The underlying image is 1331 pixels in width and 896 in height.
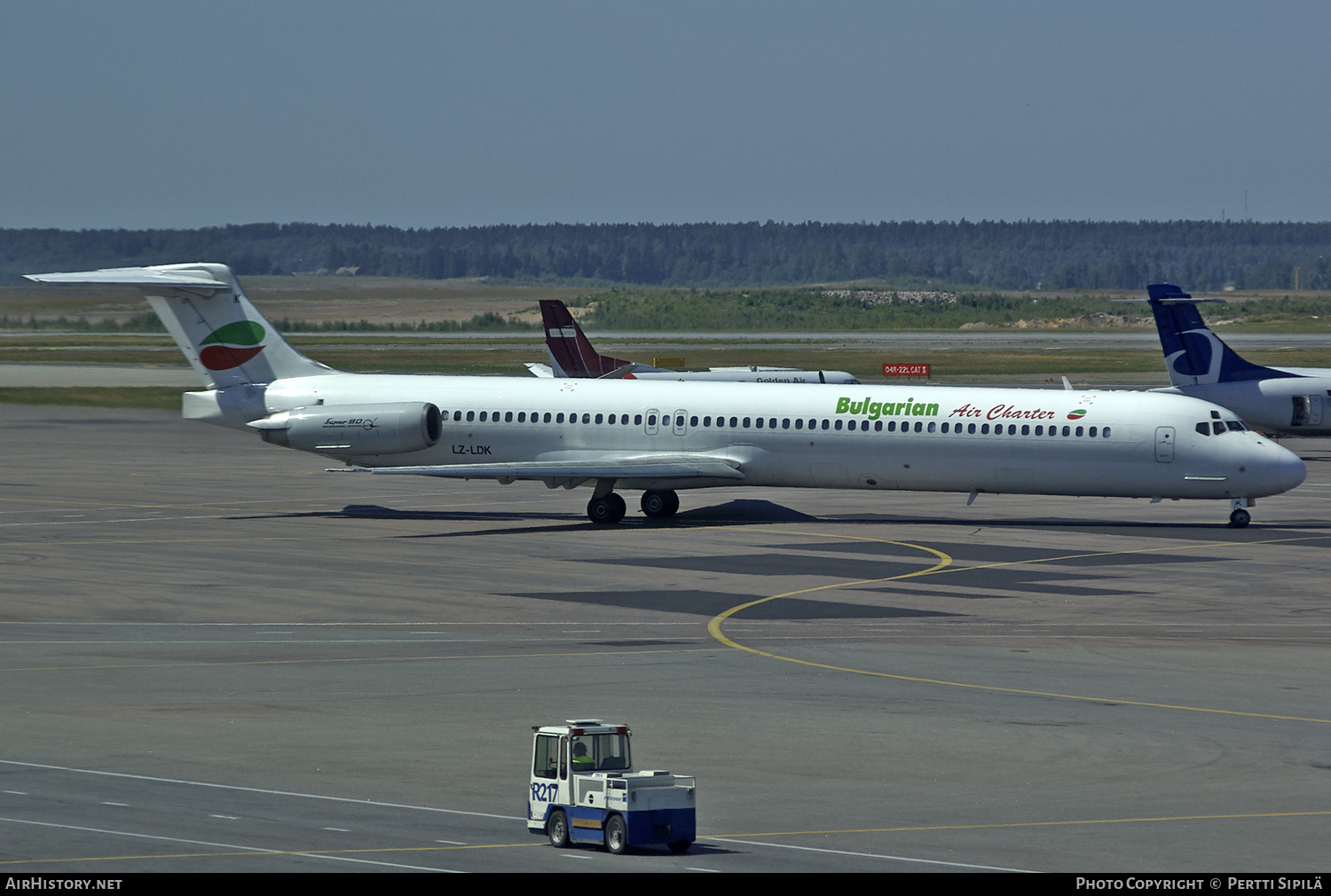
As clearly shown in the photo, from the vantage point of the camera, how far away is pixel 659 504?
46.8 metres

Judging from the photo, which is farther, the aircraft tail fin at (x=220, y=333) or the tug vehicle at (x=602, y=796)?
the aircraft tail fin at (x=220, y=333)

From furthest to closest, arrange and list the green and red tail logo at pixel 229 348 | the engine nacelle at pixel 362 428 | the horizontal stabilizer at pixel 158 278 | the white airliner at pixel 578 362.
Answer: the white airliner at pixel 578 362
the green and red tail logo at pixel 229 348
the engine nacelle at pixel 362 428
the horizontal stabilizer at pixel 158 278

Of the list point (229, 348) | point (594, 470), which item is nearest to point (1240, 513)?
point (594, 470)

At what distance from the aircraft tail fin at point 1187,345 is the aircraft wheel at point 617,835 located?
4551 cm

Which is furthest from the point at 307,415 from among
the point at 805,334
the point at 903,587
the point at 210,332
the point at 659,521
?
the point at 805,334

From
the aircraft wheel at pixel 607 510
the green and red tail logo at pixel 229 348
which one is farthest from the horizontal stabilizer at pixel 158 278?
the aircraft wheel at pixel 607 510

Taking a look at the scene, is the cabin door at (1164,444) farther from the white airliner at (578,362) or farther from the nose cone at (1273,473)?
the white airliner at (578,362)

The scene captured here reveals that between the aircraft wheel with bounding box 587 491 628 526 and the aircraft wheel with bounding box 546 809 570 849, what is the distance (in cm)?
2932

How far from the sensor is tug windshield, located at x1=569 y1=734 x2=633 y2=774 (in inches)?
645

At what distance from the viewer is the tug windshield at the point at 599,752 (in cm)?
1639

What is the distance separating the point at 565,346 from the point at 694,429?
88.5ft

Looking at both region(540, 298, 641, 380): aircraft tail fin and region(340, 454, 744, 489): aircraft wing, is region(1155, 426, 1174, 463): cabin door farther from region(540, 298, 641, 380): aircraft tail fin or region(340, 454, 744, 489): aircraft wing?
region(540, 298, 641, 380): aircraft tail fin

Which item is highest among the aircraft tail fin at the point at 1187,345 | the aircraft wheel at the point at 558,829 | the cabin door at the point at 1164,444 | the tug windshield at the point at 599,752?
the aircraft tail fin at the point at 1187,345

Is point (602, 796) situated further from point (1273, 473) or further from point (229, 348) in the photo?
point (229, 348)
